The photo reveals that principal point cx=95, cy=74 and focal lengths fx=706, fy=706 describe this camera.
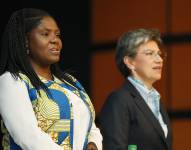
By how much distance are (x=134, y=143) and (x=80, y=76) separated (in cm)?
224

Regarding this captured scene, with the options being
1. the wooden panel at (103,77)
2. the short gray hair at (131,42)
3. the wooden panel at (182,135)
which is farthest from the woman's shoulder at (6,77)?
the wooden panel at (103,77)

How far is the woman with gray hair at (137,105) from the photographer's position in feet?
11.1

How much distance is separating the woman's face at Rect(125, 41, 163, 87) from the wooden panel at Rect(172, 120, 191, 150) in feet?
5.12

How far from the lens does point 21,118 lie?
2.61 m

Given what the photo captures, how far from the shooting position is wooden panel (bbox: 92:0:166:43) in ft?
17.4

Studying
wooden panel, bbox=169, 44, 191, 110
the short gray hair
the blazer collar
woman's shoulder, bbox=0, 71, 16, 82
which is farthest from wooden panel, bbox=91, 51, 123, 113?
woman's shoulder, bbox=0, 71, 16, 82

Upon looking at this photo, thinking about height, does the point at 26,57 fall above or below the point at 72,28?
above

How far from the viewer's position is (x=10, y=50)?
2750mm

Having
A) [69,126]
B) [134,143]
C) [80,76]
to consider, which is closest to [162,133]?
[134,143]

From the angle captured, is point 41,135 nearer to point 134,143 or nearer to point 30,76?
→ point 30,76

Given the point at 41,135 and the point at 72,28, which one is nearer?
the point at 41,135

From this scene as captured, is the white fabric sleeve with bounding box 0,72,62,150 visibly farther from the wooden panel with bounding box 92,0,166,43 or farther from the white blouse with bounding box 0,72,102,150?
the wooden panel with bounding box 92,0,166,43

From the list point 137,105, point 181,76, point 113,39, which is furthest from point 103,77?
point 137,105

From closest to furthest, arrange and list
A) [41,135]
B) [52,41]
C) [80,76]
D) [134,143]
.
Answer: [41,135] → [52,41] → [134,143] → [80,76]
